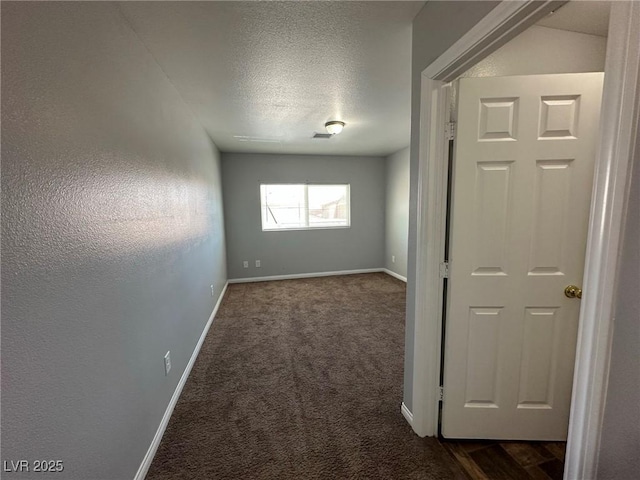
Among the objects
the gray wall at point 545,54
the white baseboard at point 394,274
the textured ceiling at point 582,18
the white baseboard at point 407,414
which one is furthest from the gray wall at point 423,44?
the white baseboard at point 394,274

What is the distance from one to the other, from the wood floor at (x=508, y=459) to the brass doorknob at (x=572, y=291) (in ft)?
2.87

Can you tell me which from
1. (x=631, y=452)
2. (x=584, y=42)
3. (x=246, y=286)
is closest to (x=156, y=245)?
(x=631, y=452)

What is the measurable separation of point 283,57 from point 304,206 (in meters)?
3.69

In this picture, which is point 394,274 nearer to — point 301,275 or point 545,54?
point 301,275

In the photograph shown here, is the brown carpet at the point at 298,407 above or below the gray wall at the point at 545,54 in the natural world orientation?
below

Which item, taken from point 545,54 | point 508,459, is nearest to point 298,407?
point 508,459

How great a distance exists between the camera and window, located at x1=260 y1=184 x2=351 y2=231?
212 inches

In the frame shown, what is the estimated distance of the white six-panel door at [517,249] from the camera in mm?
1397

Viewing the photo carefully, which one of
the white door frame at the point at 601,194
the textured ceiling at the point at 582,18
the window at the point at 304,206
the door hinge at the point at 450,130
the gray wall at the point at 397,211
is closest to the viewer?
the white door frame at the point at 601,194

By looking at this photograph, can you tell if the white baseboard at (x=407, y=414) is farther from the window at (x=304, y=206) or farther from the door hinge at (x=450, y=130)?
the window at (x=304, y=206)

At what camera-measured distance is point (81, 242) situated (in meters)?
1.03

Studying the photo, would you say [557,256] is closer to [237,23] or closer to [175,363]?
[237,23]

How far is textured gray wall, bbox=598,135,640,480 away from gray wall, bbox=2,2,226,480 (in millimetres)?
1543

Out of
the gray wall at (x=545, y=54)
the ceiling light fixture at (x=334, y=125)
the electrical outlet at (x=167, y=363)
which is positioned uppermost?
the ceiling light fixture at (x=334, y=125)
